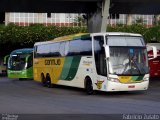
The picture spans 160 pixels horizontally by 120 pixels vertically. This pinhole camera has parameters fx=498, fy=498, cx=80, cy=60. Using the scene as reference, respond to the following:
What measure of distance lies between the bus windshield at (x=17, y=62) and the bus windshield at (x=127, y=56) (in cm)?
1875

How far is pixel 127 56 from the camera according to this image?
23.0m

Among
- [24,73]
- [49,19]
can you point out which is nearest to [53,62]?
[24,73]

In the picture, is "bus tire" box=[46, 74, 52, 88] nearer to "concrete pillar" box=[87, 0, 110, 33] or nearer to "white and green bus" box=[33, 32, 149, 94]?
"white and green bus" box=[33, 32, 149, 94]

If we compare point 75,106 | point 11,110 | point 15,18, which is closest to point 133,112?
point 75,106

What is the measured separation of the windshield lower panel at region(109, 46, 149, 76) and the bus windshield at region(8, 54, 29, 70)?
19.0 meters

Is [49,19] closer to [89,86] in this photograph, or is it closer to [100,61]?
[89,86]

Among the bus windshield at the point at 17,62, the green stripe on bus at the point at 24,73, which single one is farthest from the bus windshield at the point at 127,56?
the bus windshield at the point at 17,62

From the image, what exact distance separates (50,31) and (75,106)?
122 ft

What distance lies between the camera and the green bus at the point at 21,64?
4072cm

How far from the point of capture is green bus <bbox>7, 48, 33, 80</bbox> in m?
40.7

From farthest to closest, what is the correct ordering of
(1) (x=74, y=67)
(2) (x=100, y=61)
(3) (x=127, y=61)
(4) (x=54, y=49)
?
1. (4) (x=54, y=49)
2. (1) (x=74, y=67)
3. (2) (x=100, y=61)
4. (3) (x=127, y=61)

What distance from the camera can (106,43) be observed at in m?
22.9

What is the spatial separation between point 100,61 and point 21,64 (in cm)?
1895

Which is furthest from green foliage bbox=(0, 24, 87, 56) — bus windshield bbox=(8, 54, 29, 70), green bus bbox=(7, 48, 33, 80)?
green bus bbox=(7, 48, 33, 80)
